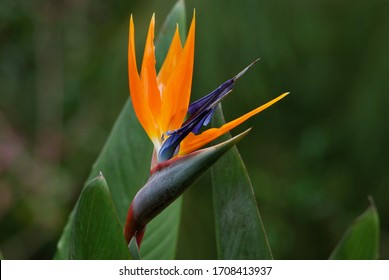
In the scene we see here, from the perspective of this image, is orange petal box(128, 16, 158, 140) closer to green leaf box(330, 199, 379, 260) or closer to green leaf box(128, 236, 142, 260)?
green leaf box(128, 236, 142, 260)

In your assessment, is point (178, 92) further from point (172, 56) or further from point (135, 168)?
point (135, 168)

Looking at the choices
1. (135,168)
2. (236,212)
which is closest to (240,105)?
(135,168)

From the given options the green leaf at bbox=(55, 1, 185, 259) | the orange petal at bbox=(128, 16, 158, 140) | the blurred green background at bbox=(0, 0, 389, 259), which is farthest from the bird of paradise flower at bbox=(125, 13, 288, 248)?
the blurred green background at bbox=(0, 0, 389, 259)

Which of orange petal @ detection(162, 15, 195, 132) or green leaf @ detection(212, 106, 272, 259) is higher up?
orange petal @ detection(162, 15, 195, 132)

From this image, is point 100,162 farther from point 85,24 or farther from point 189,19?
point 85,24

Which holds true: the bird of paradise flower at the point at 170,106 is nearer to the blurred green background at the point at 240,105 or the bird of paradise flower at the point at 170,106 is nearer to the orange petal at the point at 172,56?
the orange petal at the point at 172,56
